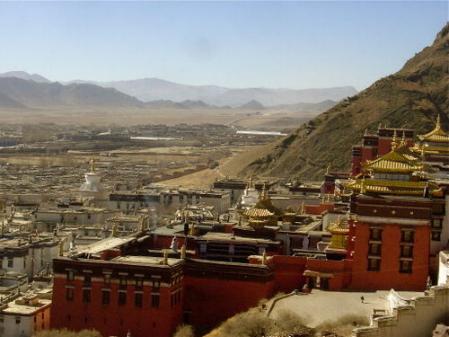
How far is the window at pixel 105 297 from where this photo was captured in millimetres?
40969

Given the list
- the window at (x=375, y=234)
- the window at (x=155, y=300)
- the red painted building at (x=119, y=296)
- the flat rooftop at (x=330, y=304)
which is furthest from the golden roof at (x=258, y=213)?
the window at (x=155, y=300)

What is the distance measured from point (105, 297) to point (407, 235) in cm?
1381

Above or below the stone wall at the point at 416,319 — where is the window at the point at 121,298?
below

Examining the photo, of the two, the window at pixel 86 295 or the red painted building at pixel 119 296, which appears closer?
the red painted building at pixel 119 296

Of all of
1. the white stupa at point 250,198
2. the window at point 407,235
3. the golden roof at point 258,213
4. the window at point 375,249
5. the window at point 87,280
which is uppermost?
the window at point 407,235

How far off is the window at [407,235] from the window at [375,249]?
113cm

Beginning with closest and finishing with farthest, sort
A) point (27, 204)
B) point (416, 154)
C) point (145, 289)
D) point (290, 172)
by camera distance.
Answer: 1. point (145, 289)
2. point (416, 154)
3. point (27, 204)
4. point (290, 172)

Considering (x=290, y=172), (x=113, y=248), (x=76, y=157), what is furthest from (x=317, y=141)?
(x=113, y=248)

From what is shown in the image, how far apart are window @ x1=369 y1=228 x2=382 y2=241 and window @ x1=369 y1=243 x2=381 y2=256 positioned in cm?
27

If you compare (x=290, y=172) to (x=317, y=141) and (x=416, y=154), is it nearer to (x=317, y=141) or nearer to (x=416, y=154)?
(x=317, y=141)

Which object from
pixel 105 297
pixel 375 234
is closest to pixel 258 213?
pixel 375 234

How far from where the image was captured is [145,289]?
40250 mm

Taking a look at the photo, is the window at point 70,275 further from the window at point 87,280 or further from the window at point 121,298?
the window at point 121,298

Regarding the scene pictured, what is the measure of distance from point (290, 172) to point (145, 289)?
81.4 m
